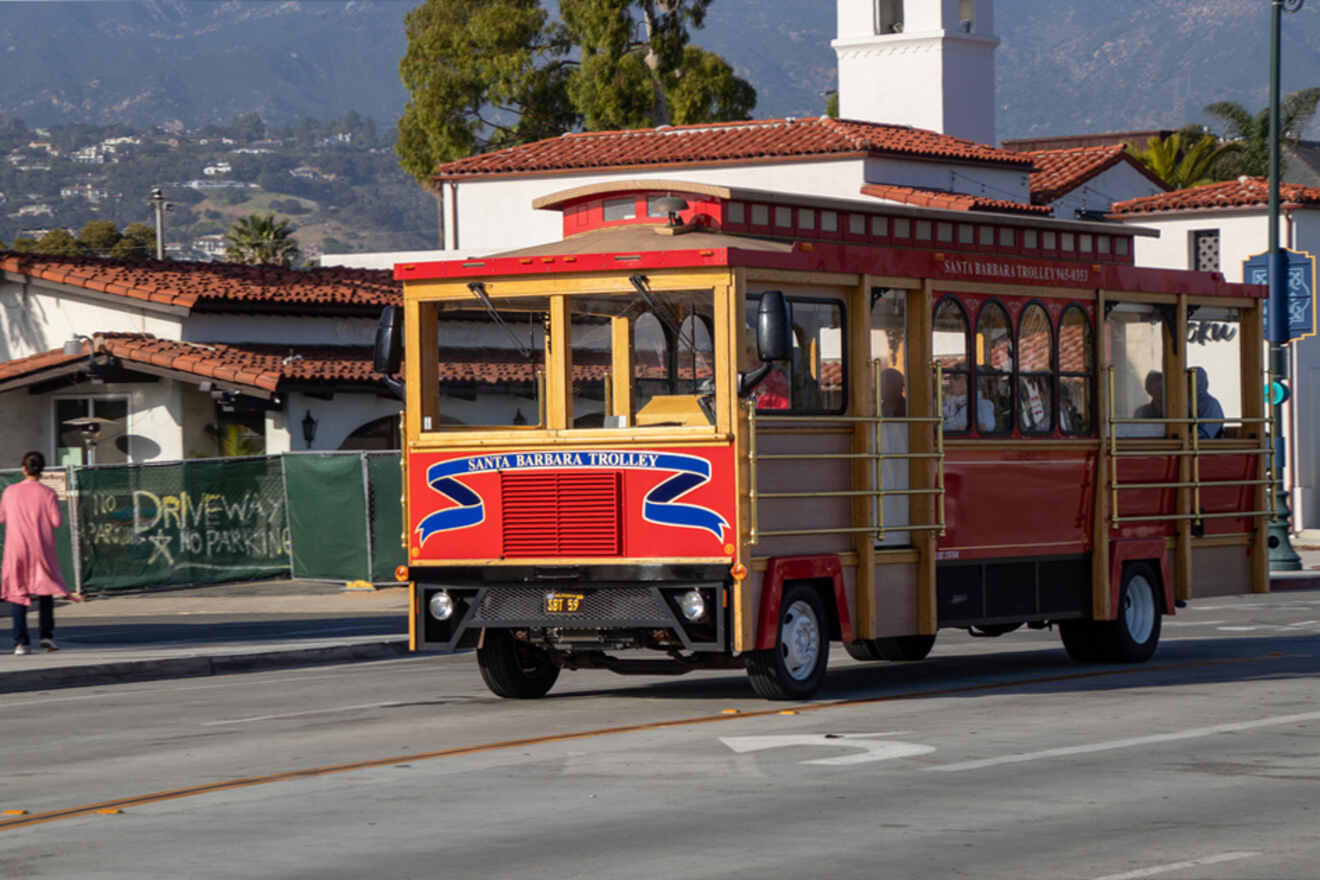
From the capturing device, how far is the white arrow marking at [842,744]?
39.1 feet

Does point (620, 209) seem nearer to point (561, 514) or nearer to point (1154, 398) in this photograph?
point (561, 514)

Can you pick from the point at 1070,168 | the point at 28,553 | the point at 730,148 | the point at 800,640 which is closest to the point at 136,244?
the point at 730,148

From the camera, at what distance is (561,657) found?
15406mm

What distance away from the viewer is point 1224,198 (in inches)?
1895

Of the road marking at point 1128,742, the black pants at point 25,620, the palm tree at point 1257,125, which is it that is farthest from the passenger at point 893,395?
the palm tree at point 1257,125

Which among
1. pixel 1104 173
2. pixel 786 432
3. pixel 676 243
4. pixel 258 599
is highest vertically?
pixel 1104 173

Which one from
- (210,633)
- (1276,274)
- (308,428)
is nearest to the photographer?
(210,633)

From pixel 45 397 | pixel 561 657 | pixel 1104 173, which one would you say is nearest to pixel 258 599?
pixel 45 397

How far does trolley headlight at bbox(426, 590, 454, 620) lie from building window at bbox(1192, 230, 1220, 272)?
36471mm

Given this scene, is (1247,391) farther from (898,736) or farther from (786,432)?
(898,736)

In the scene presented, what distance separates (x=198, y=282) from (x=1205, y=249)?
74.6 feet

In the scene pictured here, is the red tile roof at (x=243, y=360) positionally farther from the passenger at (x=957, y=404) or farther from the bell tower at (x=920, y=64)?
the bell tower at (x=920, y=64)

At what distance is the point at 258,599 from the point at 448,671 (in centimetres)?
1130

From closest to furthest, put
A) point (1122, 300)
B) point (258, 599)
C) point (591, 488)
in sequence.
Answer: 1. point (591, 488)
2. point (1122, 300)
3. point (258, 599)
